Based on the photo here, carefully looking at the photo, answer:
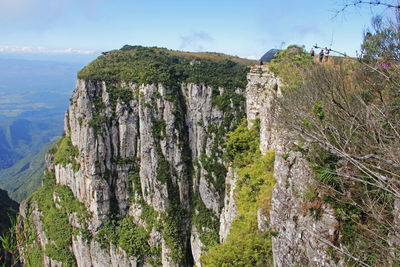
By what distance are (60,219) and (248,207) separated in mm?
40208

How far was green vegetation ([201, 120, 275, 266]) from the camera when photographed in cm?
927

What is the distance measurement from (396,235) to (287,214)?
8.62 ft

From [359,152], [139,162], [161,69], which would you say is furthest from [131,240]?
[359,152]

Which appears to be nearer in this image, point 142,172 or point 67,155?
point 142,172

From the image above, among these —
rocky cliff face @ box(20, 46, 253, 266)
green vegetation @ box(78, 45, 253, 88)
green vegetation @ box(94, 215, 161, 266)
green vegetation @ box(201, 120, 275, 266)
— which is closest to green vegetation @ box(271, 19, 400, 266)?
green vegetation @ box(201, 120, 275, 266)

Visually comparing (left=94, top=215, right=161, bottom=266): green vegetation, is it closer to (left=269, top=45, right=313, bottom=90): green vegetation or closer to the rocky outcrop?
the rocky outcrop

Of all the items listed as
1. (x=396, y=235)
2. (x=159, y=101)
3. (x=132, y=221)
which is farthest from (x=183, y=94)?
(x=396, y=235)

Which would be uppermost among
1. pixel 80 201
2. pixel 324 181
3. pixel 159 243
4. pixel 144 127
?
pixel 324 181

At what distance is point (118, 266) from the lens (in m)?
37.7

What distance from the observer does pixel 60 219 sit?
1620 inches

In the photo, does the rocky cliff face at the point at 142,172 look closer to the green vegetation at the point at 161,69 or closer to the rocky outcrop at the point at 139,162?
the rocky outcrop at the point at 139,162

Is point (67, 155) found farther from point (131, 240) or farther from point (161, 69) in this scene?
point (161, 69)

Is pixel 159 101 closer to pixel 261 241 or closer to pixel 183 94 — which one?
pixel 183 94

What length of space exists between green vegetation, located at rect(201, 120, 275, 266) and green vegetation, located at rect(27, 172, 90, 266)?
1315 inches
